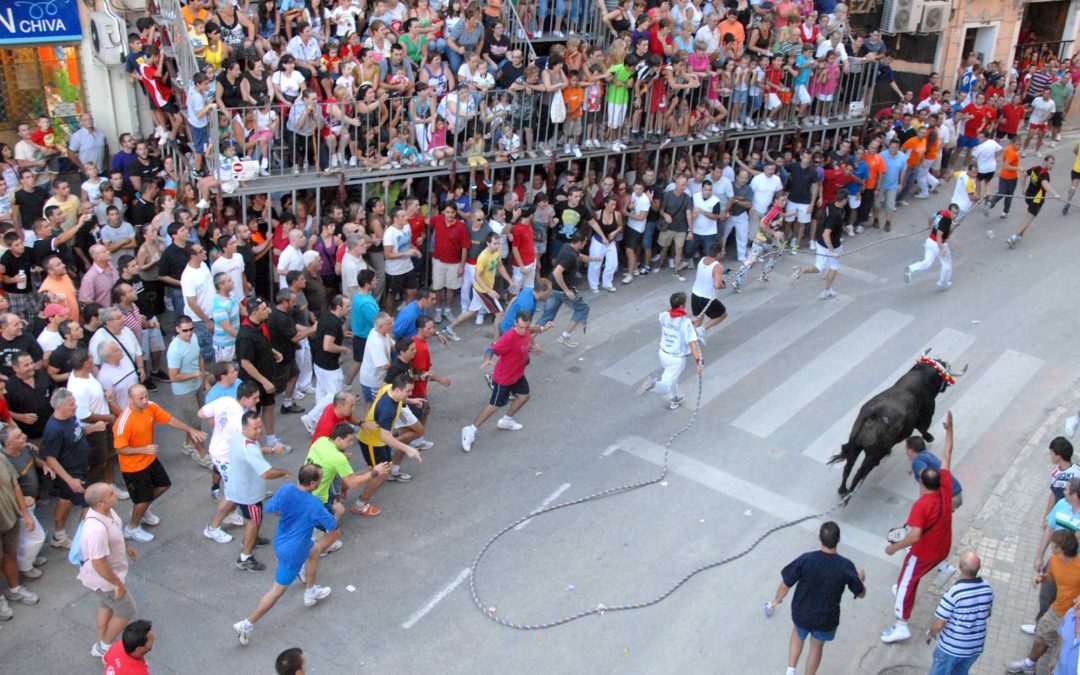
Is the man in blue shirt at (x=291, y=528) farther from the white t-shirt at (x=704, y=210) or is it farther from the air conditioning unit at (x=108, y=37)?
the white t-shirt at (x=704, y=210)

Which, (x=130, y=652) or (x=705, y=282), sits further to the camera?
(x=705, y=282)

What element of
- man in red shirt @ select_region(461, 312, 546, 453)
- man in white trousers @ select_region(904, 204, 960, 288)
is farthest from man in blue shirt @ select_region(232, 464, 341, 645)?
man in white trousers @ select_region(904, 204, 960, 288)

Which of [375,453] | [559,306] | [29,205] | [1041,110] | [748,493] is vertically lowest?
[748,493]

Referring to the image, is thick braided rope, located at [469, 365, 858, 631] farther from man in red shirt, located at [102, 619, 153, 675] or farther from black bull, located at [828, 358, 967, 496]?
man in red shirt, located at [102, 619, 153, 675]

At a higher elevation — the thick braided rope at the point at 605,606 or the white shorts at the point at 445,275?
the white shorts at the point at 445,275

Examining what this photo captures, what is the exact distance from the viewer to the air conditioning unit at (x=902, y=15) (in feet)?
73.5

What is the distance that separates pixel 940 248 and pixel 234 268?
9638 millimetres

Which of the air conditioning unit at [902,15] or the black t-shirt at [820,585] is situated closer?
the black t-shirt at [820,585]

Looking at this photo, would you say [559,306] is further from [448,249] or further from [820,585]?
[820,585]

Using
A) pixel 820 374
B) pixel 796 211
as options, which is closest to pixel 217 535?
pixel 820 374

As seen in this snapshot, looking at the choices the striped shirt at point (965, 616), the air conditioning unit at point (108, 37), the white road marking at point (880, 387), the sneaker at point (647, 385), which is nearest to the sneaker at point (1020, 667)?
the striped shirt at point (965, 616)

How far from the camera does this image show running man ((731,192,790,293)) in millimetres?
15691

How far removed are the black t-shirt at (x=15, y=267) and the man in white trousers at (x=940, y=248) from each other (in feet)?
37.5

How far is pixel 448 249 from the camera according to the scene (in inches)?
536
